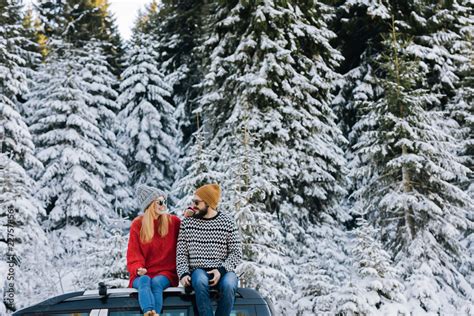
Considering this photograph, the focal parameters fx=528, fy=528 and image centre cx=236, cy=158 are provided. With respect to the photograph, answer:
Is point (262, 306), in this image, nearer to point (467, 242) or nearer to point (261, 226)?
point (261, 226)

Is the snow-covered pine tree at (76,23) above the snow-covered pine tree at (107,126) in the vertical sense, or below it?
above

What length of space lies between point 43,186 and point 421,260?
52.5 feet

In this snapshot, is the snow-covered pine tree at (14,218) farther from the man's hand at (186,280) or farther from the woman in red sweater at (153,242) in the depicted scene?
the man's hand at (186,280)

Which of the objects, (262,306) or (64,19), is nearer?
(262,306)

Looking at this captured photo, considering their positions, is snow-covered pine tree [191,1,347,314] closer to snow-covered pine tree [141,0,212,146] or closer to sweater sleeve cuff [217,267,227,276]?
snow-covered pine tree [141,0,212,146]

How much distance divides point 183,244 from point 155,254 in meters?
0.35

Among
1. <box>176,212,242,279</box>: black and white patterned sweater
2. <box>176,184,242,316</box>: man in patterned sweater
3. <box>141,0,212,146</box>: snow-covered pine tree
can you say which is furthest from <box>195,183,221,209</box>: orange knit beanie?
<box>141,0,212,146</box>: snow-covered pine tree

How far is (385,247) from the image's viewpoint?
14.2 m

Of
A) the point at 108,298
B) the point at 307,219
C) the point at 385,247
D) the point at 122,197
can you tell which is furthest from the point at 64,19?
the point at 108,298

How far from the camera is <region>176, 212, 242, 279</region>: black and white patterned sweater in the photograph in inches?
204

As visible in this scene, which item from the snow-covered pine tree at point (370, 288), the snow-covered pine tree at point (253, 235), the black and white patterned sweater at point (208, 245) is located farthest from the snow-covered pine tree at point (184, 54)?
the black and white patterned sweater at point (208, 245)

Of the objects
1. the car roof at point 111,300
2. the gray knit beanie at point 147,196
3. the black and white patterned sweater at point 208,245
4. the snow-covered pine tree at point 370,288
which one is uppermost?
the gray knit beanie at point 147,196

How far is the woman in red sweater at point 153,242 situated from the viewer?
5.27 m

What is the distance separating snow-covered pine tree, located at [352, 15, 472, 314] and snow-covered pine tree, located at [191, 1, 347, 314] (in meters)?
2.24
